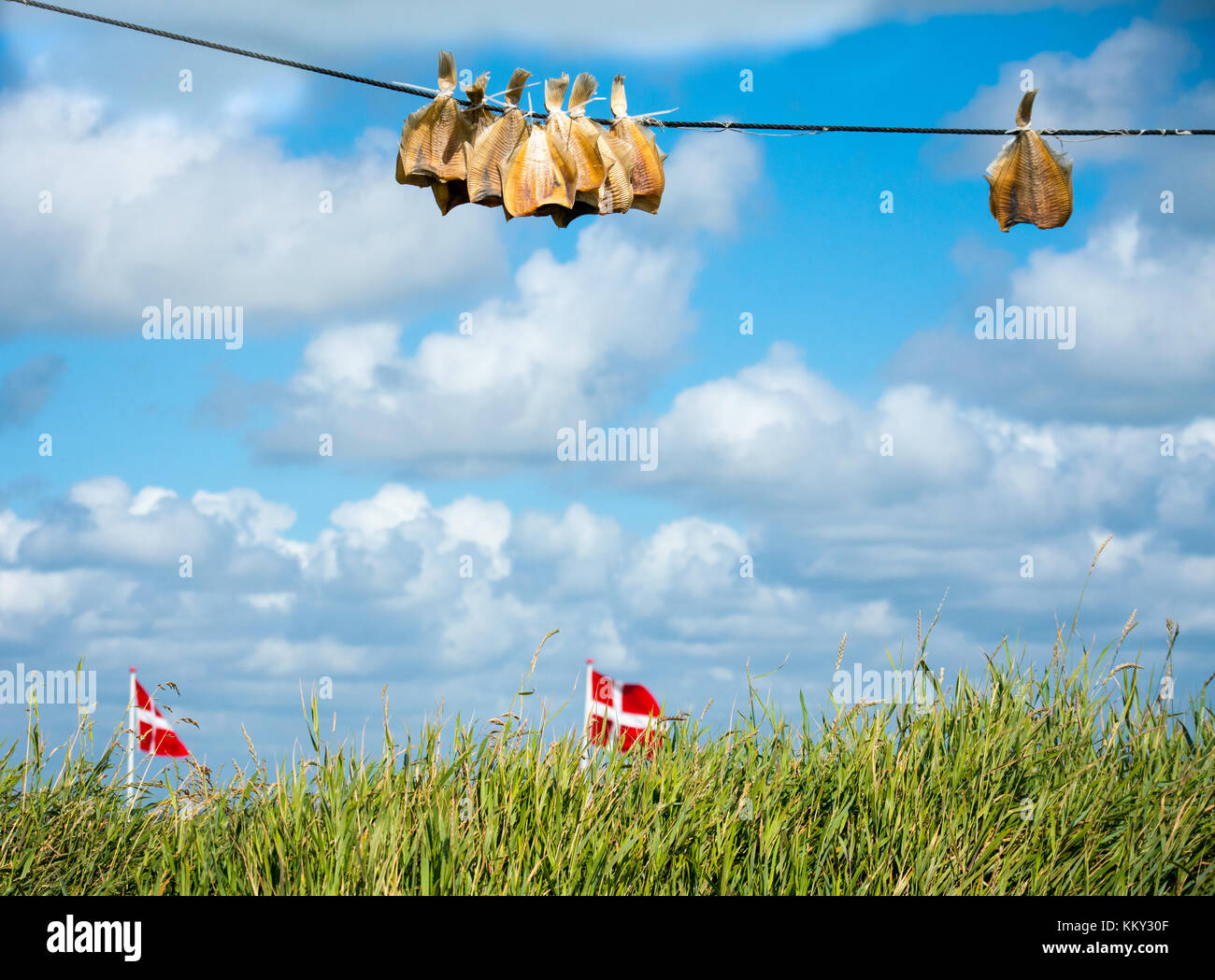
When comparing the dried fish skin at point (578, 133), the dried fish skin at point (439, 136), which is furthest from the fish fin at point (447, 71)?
the dried fish skin at point (578, 133)

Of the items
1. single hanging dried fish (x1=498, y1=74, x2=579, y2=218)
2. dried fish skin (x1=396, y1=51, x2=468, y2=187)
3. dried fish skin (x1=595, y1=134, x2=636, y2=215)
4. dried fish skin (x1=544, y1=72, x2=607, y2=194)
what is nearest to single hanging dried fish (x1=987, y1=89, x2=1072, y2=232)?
dried fish skin (x1=595, y1=134, x2=636, y2=215)

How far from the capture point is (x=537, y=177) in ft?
19.5

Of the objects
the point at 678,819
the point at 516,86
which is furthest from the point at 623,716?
the point at 516,86

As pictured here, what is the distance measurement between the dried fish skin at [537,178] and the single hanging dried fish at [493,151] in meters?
0.09

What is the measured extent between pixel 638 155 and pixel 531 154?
0.69 m

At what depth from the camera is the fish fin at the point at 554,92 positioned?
20.6 feet

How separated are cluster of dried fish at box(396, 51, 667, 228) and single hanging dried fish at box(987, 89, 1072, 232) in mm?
2572

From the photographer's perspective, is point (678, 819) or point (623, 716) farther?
point (623, 716)

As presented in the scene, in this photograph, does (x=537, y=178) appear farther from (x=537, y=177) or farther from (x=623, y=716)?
(x=623, y=716)

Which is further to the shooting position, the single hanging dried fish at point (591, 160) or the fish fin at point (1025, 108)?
the fish fin at point (1025, 108)

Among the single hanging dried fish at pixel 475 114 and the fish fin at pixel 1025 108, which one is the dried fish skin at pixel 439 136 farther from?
the fish fin at pixel 1025 108

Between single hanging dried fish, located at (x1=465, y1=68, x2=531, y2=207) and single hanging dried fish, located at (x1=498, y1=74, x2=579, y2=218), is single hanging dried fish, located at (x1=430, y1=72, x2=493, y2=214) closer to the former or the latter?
single hanging dried fish, located at (x1=465, y1=68, x2=531, y2=207)
